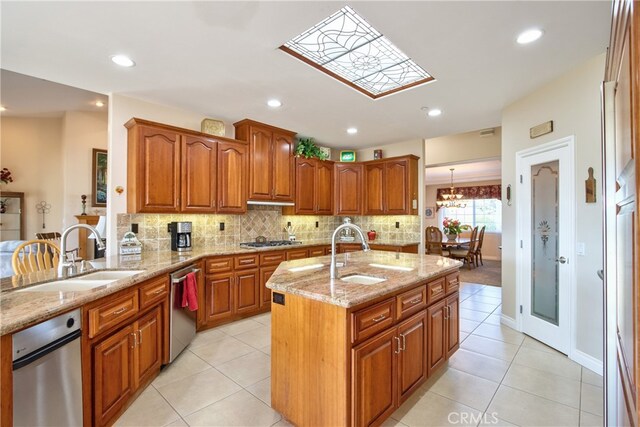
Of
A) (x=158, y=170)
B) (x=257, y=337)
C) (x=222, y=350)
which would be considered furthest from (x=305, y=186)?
(x=222, y=350)

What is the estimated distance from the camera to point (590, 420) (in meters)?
1.91

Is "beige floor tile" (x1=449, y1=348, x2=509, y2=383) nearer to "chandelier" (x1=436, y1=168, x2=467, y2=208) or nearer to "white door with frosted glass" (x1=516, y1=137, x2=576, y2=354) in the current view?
"white door with frosted glass" (x1=516, y1=137, x2=576, y2=354)

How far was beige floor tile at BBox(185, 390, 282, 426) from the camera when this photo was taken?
1.90 meters

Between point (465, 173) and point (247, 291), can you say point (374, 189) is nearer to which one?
point (247, 291)

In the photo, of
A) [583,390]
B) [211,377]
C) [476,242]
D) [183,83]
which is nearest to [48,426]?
[211,377]

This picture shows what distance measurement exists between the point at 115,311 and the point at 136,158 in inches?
75.8

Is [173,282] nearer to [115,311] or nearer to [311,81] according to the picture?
[115,311]

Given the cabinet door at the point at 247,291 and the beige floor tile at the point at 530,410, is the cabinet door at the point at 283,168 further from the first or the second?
the beige floor tile at the point at 530,410

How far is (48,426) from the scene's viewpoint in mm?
1373

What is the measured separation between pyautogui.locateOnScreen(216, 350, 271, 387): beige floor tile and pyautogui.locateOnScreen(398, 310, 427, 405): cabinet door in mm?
1164

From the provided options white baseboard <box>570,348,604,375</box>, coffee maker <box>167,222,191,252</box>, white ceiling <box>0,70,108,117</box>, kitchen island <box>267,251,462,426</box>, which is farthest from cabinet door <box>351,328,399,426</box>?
white ceiling <box>0,70,108,117</box>

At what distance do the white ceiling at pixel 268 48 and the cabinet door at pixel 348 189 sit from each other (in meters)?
1.91

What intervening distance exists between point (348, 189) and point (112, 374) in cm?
440

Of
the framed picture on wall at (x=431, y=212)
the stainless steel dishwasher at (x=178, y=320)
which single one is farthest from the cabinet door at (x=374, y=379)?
the framed picture on wall at (x=431, y=212)
